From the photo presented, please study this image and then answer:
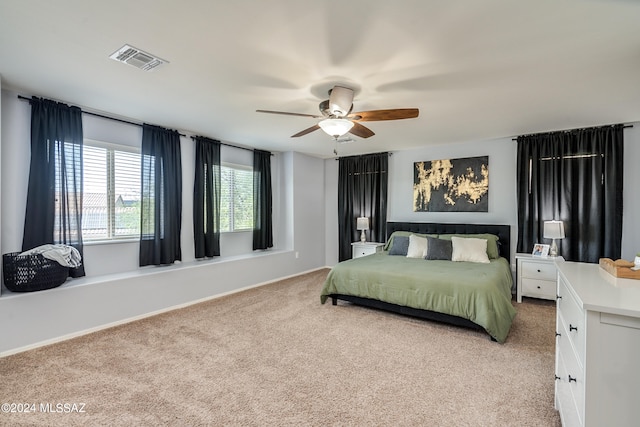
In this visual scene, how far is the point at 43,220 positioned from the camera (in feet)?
10.3

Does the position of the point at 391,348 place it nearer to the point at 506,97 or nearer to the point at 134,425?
the point at 134,425

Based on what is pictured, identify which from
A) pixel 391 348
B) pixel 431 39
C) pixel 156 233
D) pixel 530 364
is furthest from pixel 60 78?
pixel 530 364

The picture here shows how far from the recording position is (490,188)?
4891mm

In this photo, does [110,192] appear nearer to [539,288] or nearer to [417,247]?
[417,247]

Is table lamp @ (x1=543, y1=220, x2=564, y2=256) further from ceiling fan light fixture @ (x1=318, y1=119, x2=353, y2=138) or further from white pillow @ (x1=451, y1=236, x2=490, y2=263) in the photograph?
ceiling fan light fixture @ (x1=318, y1=119, x2=353, y2=138)

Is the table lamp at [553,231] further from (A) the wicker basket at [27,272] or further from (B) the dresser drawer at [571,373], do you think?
(A) the wicker basket at [27,272]

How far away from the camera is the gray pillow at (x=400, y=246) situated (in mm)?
4840

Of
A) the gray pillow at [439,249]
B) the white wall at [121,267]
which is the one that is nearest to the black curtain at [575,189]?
the gray pillow at [439,249]

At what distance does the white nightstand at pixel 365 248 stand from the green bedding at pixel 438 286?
51.9 inches

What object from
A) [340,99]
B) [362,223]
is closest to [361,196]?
→ [362,223]

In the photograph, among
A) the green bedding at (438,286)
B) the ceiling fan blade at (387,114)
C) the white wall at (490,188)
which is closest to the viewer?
the ceiling fan blade at (387,114)

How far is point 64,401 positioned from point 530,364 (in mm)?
3615

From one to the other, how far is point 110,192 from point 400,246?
13.7 feet

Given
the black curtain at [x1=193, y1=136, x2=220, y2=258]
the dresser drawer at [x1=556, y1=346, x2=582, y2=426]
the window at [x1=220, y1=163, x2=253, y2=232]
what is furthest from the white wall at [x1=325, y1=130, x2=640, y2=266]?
the dresser drawer at [x1=556, y1=346, x2=582, y2=426]
